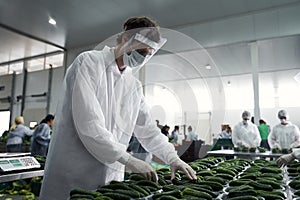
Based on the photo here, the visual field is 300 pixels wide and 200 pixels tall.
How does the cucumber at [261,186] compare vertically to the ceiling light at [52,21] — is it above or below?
below

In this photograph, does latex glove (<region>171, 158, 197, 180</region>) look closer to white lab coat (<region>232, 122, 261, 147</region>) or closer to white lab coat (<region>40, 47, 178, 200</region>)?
white lab coat (<region>40, 47, 178, 200</region>)

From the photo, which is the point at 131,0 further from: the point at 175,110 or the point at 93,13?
the point at 175,110

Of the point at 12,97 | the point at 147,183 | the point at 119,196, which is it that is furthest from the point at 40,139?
the point at 12,97

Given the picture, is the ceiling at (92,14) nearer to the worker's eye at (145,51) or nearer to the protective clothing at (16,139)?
the protective clothing at (16,139)

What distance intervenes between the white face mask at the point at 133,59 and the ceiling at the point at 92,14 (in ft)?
12.0

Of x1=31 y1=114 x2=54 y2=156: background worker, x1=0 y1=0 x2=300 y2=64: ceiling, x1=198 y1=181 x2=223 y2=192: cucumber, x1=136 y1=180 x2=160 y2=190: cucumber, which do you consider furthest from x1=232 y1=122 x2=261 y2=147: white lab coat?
x1=136 y1=180 x2=160 y2=190: cucumber

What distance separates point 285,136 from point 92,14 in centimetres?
458

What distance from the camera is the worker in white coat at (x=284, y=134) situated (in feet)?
15.3

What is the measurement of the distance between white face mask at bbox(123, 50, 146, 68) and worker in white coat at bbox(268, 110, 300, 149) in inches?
171

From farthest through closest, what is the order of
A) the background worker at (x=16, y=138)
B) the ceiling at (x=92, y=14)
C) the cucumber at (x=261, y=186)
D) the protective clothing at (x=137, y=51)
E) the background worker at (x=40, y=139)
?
the background worker at (x=16, y=138) < the ceiling at (x=92, y=14) < the background worker at (x=40, y=139) < the protective clothing at (x=137, y=51) < the cucumber at (x=261, y=186)

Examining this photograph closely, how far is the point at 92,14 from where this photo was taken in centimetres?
512

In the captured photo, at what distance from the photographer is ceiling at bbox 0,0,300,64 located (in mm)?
4605

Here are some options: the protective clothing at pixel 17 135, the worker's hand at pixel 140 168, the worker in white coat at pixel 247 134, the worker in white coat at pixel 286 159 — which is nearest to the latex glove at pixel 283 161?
the worker in white coat at pixel 286 159

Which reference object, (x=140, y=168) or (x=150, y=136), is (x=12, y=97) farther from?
(x=140, y=168)
